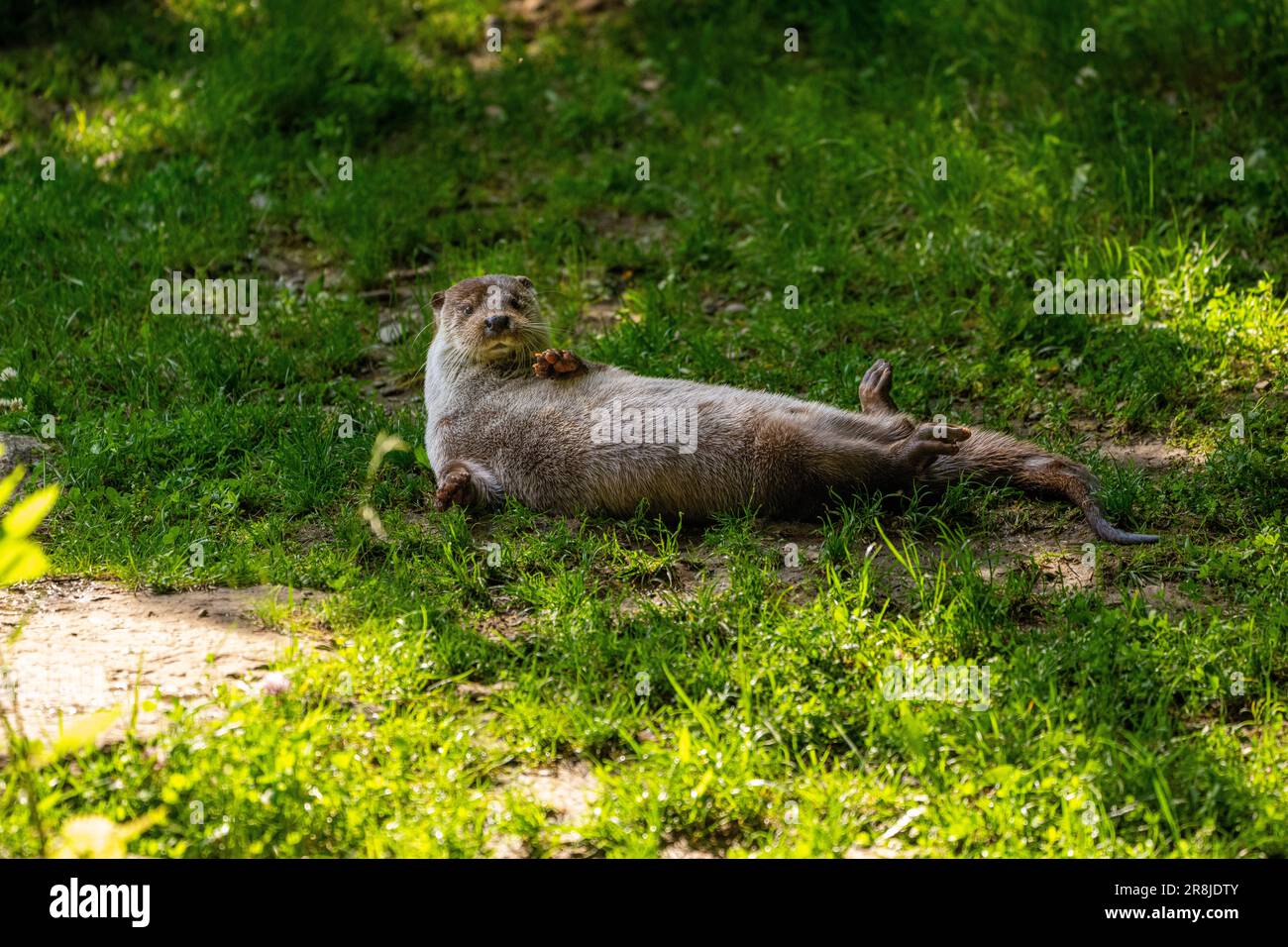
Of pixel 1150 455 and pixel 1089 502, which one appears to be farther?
pixel 1150 455

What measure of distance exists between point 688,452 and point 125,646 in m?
1.83

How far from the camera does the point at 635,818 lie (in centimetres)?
303

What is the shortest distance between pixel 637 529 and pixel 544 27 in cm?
505

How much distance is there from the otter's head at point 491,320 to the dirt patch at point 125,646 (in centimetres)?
128

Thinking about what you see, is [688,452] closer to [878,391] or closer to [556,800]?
[878,391]

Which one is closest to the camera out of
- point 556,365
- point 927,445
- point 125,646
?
point 125,646

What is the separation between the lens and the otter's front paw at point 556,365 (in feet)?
15.4

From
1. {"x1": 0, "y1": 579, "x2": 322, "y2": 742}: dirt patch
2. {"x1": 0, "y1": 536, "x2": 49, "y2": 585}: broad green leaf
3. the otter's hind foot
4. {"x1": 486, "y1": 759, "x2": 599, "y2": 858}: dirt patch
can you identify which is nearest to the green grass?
{"x1": 486, "y1": 759, "x2": 599, "y2": 858}: dirt patch

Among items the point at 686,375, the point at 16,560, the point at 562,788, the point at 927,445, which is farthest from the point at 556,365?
the point at 16,560

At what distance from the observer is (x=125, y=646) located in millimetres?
3641

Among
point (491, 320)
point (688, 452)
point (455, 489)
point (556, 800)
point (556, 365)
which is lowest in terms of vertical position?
point (556, 800)

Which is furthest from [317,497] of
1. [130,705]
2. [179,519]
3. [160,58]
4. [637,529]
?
[160,58]

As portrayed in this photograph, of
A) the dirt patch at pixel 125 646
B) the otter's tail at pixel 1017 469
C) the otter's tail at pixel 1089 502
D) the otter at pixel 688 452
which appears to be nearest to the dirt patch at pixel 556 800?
the dirt patch at pixel 125 646

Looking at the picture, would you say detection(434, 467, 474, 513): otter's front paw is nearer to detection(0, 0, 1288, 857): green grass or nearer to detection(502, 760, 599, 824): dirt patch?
detection(0, 0, 1288, 857): green grass
